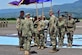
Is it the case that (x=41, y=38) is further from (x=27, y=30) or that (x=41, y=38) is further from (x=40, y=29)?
(x=27, y=30)

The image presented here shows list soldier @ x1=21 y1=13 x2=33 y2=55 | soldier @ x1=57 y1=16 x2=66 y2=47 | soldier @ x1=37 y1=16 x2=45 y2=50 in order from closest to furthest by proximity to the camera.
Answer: soldier @ x1=21 y1=13 x2=33 y2=55 < soldier @ x1=37 y1=16 x2=45 y2=50 < soldier @ x1=57 y1=16 x2=66 y2=47

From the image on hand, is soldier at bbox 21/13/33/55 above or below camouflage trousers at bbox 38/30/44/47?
above

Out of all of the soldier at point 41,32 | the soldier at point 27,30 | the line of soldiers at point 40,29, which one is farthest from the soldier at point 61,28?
the soldier at point 27,30

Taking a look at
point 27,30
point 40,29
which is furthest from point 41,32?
point 27,30

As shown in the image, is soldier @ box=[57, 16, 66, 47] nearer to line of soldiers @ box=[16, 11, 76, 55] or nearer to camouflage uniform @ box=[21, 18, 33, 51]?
line of soldiers @ box=[16, 11, 76, 55]

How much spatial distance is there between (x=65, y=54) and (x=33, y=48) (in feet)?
10.1

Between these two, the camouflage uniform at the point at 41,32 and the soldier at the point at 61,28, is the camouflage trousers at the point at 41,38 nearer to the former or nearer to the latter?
the camouflage uniform at the point at 41,32

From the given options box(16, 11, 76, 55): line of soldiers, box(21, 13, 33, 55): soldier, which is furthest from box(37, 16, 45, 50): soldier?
box(21, 13, 33, 55): soldier

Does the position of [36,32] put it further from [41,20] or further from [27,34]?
[27,34]

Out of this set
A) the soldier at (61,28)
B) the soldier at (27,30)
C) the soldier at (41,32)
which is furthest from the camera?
the soldier at (61,28)

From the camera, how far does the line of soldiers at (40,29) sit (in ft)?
59.6

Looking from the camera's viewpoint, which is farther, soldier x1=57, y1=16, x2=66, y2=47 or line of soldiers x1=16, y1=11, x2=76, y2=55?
soldier x1=57, y1=16, x2=66, y2=47

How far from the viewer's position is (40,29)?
69.3 ft

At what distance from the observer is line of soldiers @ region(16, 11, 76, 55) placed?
18156 mm
